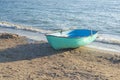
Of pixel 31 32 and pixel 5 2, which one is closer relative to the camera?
pixel 31 32

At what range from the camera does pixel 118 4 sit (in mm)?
31984

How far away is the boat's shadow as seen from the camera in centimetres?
1405

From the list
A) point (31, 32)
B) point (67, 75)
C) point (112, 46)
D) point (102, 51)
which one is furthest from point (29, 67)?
point (31, 32)

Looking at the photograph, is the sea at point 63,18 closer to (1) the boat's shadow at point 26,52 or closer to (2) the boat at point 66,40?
(2) the boat at point 66,40

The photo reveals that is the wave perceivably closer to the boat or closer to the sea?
the sea

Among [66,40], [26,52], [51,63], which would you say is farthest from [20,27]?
[51,63]

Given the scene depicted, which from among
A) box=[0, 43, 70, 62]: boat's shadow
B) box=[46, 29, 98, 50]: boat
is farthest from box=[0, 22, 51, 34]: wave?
box=[46, 29, 98, 50]: boat

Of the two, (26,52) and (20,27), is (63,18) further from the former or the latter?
(26,52)

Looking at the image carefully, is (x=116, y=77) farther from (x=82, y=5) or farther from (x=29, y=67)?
(x=82, y=5)

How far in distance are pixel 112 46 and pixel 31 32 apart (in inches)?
240

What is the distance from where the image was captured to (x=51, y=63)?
13242 millimetres

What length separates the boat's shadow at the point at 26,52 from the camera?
14055 millimetres

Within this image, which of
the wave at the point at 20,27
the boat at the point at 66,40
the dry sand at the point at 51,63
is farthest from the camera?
the wave at the point at 20,27

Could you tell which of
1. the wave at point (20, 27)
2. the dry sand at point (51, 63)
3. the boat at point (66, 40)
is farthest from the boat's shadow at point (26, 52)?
the wave at point (20, 27)
